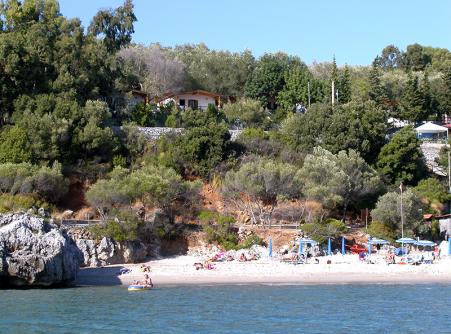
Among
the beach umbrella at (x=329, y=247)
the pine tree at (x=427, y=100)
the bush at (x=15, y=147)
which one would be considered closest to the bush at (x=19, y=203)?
the bush at (x=15, y=147)

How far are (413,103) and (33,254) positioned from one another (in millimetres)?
41894

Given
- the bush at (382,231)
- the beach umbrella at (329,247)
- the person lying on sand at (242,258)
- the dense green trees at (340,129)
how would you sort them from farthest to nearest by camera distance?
the dense green trees at (340,129)
the bush at (382,231)
the beach umbrella at (329,247)
the person lying on sand at (242,258)

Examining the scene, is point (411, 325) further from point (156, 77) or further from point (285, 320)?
point (156, 77)

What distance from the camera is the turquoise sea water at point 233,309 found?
25562 mm

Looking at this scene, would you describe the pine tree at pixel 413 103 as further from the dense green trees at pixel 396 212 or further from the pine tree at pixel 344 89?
the dense green trees at pixel 396 212

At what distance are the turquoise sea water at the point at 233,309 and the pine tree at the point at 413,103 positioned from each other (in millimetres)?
32501

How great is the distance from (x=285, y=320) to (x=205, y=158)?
81.7ft

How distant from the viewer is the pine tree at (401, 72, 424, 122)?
66625mm

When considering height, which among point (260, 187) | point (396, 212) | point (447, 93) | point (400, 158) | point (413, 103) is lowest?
point (396, 212)

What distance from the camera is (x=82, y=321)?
26469 mm

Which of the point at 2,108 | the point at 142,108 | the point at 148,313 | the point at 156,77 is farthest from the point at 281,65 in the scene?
the point at 148,313

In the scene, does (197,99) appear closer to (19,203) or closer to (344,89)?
(344,89)

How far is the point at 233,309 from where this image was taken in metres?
29.2

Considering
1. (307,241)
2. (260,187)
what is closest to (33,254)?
(307,241)
